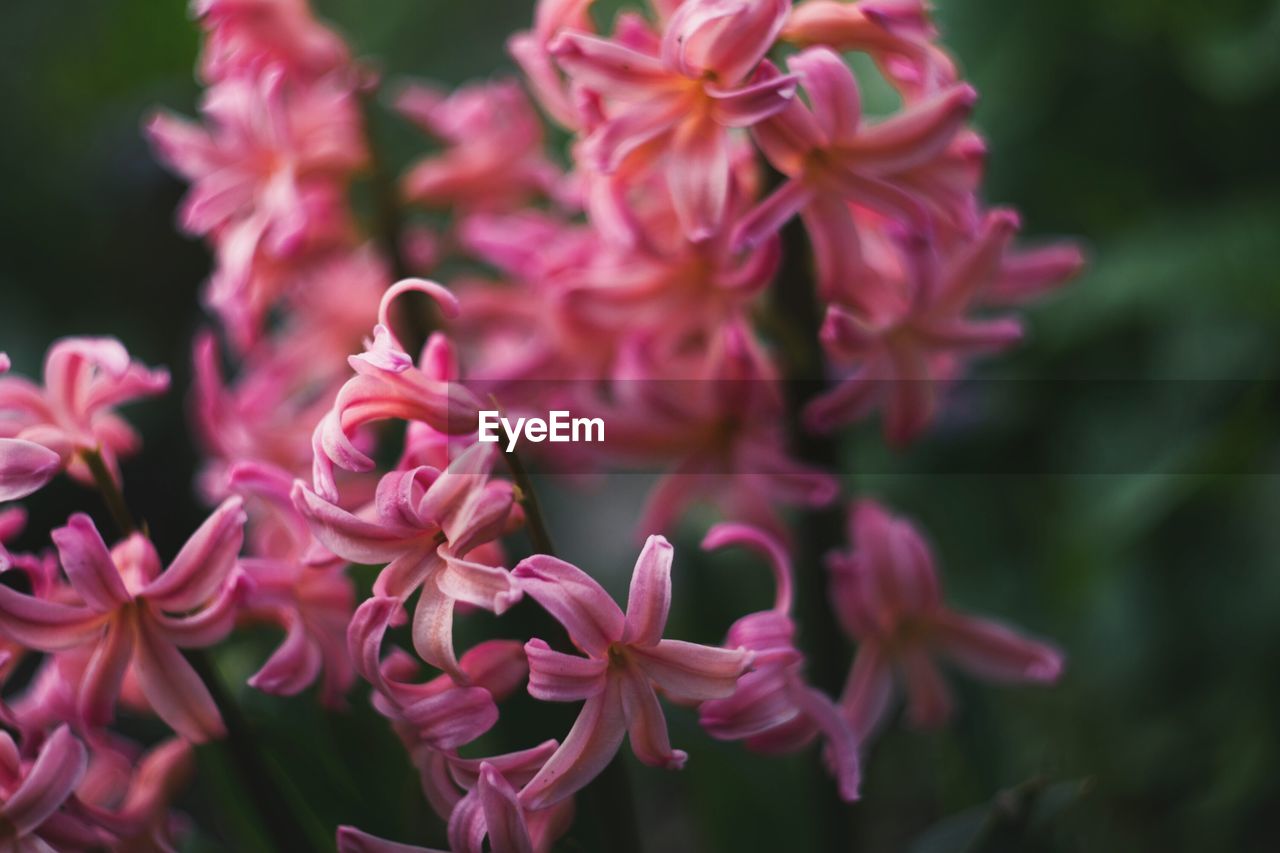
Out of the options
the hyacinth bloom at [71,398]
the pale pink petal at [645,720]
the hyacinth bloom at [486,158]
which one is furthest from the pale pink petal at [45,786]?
the hyacinth bloom at [486,158]

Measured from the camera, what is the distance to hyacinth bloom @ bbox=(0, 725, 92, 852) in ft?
1.51

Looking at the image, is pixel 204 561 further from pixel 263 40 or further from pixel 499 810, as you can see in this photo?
pixel 263 40

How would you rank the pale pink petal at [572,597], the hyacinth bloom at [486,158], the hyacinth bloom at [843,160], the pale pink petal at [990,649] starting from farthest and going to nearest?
the hyacinth bloom at [486,158], the pale pink petal at [990,649], the hyacinth bloom at [843,160], the pale pink petal at [572,597]

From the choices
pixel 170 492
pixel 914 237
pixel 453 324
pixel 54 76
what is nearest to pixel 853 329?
pixel 914 237

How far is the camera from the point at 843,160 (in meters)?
0.57

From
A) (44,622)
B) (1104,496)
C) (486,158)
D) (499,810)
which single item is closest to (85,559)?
(44,622)

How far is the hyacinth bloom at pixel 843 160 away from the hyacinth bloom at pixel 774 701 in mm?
148

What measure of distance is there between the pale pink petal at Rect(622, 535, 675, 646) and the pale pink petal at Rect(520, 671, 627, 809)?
3 cm

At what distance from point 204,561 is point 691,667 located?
0.20 m

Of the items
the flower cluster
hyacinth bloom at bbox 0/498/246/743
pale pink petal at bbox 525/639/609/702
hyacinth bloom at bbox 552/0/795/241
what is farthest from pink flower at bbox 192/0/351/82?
pale pink petal at bbox 525/639/609/702

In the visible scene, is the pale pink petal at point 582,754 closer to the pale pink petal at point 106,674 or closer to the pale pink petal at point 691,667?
the pale pink petal at point 691,667

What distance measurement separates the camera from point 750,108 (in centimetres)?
52

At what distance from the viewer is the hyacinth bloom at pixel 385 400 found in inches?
17.7

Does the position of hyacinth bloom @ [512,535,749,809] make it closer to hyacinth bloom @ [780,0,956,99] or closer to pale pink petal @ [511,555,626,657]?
pale pink petal @ [511,555,626,657]
